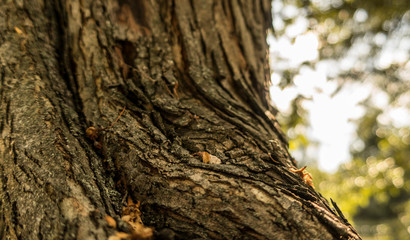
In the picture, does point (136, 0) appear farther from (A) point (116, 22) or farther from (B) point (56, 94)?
(B) point (56, 94)

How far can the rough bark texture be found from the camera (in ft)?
3.50

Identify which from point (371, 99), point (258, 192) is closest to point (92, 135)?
point (258, 192)

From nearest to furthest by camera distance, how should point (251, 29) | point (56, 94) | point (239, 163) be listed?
point (239, 163)
point (56, 94)
point (251, 29)

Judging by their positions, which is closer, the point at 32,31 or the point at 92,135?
the point at 92,135

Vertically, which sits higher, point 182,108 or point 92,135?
point 182,108

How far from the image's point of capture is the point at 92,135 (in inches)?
53.4

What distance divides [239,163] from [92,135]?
693 mm

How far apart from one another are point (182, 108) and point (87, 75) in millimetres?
549

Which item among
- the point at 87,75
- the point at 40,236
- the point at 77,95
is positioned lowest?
the point at 40,236

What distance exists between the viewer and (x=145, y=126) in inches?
53.1

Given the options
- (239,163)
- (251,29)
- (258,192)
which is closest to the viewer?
(258,192)

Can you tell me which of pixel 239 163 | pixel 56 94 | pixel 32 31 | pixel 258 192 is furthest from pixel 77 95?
pixel 258 192

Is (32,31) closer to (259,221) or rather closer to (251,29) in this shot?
(251,29)

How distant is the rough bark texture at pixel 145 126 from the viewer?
3.50 feet
